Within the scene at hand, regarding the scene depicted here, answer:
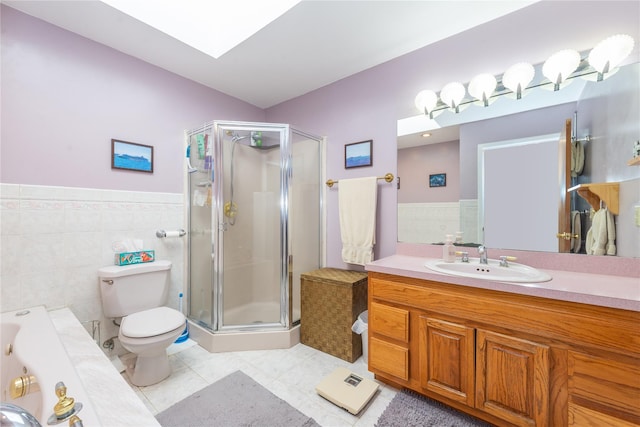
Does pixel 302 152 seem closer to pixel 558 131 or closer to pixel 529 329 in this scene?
pixel 558 131

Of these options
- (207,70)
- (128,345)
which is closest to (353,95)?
(207,70)

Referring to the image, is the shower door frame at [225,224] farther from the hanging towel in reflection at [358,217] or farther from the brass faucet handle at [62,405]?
the brass faucet handle at [62,405]

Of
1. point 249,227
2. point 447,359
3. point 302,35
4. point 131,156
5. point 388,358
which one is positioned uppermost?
point 302,35

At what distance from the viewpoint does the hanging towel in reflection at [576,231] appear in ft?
4.61

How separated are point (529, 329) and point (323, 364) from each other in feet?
4.34

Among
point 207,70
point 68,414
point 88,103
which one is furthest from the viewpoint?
point 207,70

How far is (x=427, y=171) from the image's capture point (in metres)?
1.92

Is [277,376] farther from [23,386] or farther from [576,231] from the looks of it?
Result: [576,231]

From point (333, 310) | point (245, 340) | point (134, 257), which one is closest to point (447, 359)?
point (333, 310)

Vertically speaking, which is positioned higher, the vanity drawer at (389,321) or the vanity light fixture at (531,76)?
the vanity light fixture at (531,76)

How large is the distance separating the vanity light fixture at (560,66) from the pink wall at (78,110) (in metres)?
2.71

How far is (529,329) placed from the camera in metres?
1.14

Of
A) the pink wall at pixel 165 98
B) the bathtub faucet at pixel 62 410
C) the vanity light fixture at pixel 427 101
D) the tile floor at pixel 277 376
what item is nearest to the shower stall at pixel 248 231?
the tile floor at pixel 277 376

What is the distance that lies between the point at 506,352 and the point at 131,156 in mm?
2730
